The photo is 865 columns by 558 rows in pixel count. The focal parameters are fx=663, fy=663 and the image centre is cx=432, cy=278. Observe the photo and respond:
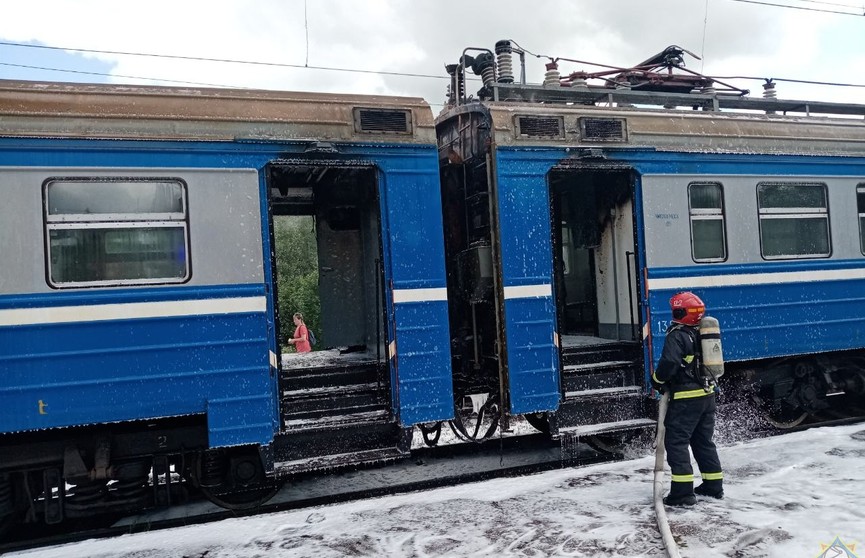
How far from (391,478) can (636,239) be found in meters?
3.46

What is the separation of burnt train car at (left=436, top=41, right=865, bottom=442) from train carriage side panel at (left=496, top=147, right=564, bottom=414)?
1 centimetres

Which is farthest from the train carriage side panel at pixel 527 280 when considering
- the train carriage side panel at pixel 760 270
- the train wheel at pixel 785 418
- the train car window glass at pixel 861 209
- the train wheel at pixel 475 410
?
the train car window glass at pixel 861 209

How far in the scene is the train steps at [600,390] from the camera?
6.57m

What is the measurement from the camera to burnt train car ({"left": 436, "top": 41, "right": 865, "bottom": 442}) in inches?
249

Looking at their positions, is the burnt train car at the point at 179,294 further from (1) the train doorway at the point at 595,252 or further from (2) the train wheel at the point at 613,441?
(2) the train wheel at the point at 613,441

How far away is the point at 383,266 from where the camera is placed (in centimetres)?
591

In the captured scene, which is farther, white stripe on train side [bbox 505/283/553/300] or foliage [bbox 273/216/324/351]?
foliage [bbox 273/216/324/351]

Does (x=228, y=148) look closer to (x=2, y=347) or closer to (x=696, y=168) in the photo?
(x=2, y=347)

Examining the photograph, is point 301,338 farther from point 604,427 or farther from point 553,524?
point 553,524

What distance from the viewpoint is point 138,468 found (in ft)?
Answer: 17.7

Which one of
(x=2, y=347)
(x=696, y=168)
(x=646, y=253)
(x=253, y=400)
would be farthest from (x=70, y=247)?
(x=696, y=168)

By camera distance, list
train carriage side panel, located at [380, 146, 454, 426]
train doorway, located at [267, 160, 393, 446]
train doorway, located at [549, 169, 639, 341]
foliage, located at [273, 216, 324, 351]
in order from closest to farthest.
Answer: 1. train carriage side panel, located at [380, 146, 454, 426]
2. train doorway, located at [267, 160, 393, 446]
3. train doorway, located at [549, 169, 639, 341]
4. foliage, located at [273, 216, 324, 351]

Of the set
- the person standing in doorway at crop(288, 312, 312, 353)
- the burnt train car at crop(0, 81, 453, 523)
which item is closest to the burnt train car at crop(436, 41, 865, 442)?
the burnt train car at crop(0, 81, 453, 523)

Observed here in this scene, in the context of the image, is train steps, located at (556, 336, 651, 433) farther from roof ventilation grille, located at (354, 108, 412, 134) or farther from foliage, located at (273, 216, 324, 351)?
foliage, located at (273, 216, 324, 351)
